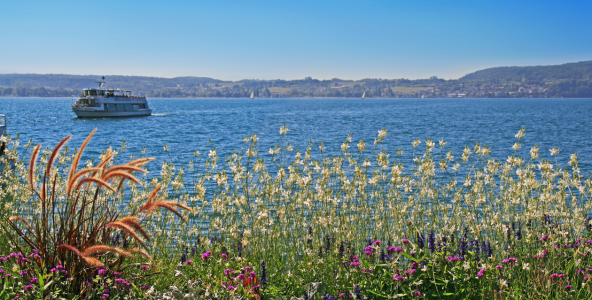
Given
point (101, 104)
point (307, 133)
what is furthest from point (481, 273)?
point (101, 104)

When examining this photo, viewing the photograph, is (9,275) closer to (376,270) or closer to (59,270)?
(59,270)

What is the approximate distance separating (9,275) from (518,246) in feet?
18.9

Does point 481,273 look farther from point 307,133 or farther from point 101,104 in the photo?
point 101,104

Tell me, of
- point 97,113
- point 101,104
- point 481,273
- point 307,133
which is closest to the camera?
point 481,273

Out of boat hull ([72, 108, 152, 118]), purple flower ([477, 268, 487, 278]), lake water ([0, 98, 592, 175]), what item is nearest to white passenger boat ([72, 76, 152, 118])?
boat hull ([72, 108, 152, 118])

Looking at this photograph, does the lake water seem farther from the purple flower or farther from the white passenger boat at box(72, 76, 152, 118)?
the purple flower

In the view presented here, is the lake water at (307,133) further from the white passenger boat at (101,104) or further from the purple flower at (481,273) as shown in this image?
the purple flower at (481,273)

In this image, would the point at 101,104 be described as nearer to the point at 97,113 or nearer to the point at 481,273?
the point at 97,113

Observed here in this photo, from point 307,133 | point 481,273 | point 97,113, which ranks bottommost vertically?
point 307,133

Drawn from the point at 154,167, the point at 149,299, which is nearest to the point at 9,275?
the point at 149,299

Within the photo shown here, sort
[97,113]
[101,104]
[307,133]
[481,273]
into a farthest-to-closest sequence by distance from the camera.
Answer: [97,113] → [101,104] → [307,133] → [481,273]

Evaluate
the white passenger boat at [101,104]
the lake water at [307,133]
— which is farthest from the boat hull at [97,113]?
the lake water at [307,133]

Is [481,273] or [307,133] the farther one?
[307,133]

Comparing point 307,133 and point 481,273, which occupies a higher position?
point 481,273
